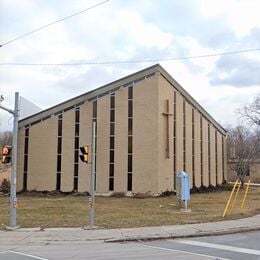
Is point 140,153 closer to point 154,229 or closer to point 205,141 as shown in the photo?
point 205,141

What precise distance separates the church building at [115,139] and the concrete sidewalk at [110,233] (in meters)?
20.5

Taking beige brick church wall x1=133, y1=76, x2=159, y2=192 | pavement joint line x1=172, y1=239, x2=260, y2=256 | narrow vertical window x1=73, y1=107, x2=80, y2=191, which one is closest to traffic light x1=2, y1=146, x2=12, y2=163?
pavement joint line x1=172, y1=239, x2=260, y2=256

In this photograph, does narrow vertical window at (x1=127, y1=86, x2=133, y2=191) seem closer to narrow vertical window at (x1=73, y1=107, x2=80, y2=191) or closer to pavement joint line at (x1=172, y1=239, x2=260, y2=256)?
narrow vertical window at (x1=73, y1=107, x2=80, y2=191)

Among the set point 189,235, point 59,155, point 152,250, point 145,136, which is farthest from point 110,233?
point 59,155

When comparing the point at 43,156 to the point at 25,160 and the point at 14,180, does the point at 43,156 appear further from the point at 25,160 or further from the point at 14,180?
the point at 14,180

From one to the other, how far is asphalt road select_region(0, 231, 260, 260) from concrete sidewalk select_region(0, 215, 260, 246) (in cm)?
52

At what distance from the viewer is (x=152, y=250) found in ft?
40.1

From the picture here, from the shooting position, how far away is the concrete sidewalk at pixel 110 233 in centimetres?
Result: 1430

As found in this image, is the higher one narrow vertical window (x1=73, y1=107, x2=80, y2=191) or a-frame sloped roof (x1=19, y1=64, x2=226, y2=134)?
a-frame sloped roof (x1=19, y1=64, x2=226, y2=134)

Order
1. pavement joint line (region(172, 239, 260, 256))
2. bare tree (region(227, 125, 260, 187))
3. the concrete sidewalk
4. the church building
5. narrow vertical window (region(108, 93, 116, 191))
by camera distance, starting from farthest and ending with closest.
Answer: bare tree (region(227, 125, 260, 187))
narrow vertical window (region(108, 93, 116, 191))
the church building
the concrete sidewalk
pavement joint line (region(172, 239, 260, 256))

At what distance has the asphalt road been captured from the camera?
11.0m

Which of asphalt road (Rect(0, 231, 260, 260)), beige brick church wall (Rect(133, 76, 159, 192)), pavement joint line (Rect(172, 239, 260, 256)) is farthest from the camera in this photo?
beige brick church wall (Rect(133, 76, 159, 192))

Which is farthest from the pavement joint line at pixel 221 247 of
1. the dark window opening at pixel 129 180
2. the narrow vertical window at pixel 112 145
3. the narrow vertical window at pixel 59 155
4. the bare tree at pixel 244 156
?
the bare tree at pixel 244 156

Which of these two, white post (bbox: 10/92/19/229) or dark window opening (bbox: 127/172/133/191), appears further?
dark window opening (bbox: 127/172/133/191)
